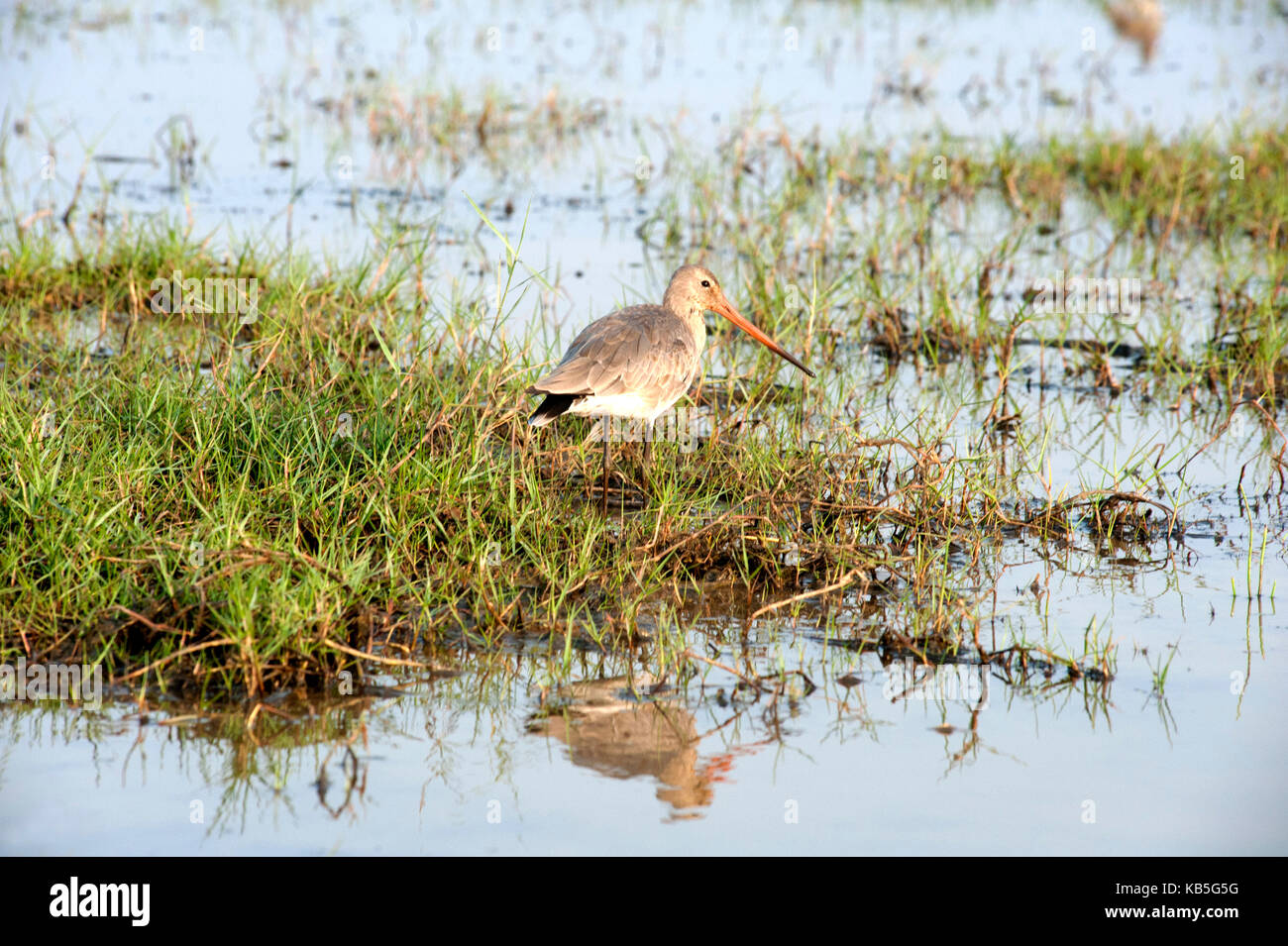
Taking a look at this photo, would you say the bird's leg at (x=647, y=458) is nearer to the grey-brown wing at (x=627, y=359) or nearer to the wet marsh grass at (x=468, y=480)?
the wet marsh grass at (x=468, y=480)

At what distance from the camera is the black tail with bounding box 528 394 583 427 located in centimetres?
580

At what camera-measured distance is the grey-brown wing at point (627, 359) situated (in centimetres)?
583

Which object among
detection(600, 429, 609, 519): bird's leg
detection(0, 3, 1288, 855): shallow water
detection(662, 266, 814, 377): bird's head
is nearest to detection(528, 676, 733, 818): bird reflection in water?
detection(0, 3, 1288, 855): shallow water

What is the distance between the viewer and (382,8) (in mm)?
18906

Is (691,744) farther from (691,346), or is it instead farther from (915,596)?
(691,346)

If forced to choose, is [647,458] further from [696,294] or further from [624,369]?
[696,294]

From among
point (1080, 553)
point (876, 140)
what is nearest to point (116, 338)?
point (1080, 553)

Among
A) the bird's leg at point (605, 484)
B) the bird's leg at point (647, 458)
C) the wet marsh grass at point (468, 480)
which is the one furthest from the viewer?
the bird's leg at point (647, 458)

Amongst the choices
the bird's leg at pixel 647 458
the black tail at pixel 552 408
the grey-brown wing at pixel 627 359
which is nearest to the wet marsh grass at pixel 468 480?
the bird's leg at pixel 647 458

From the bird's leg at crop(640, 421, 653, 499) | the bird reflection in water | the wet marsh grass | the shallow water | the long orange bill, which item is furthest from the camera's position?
the long orange bill

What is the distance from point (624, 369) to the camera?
19.5 feet

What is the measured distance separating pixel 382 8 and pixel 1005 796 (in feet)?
54.9

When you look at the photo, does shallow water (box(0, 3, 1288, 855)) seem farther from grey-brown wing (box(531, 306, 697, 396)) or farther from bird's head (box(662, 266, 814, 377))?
grey-brown wing (box(531, 306, 697, 396))

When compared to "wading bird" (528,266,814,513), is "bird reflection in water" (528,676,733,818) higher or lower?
lower
